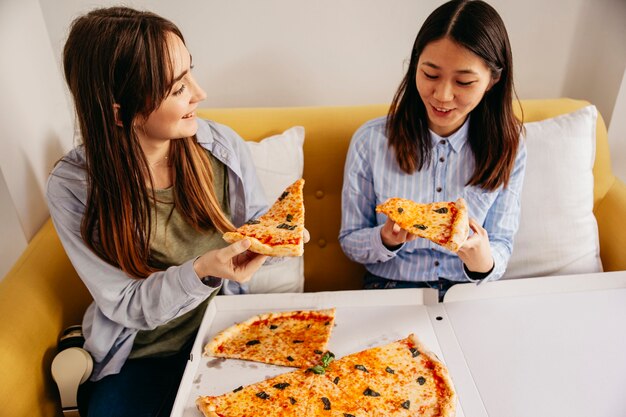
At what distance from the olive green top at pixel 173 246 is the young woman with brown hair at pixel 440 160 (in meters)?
0.44

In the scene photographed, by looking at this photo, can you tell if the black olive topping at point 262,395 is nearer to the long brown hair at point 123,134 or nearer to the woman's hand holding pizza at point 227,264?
the woman's hand holding pizza at point 227,264

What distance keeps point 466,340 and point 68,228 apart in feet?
3.76

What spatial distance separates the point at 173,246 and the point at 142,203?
0.18 meters

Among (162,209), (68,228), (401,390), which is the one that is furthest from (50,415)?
(401,390)

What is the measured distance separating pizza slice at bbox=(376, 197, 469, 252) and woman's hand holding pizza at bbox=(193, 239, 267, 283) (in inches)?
15.7

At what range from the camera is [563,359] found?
4.25 feet

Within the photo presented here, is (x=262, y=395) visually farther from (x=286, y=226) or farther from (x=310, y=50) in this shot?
(x=310, y=50)

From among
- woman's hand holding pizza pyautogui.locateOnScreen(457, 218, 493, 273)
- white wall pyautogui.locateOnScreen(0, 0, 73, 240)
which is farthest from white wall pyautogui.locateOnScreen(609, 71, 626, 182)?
white wall pyautogui.locateOnScreen(0, 0, 73, 240)

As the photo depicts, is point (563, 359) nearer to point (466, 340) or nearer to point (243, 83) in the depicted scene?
point (466, 340)

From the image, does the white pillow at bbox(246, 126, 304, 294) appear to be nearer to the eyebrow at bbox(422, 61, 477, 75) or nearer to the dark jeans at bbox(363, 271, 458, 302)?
the dark jeans at bbox(363, 271, 458, 302)

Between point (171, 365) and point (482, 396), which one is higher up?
point (482, 396)

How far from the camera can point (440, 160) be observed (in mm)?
1691

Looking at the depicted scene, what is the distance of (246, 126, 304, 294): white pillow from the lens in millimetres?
1879

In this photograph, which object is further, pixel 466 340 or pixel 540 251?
pixel 540 251
